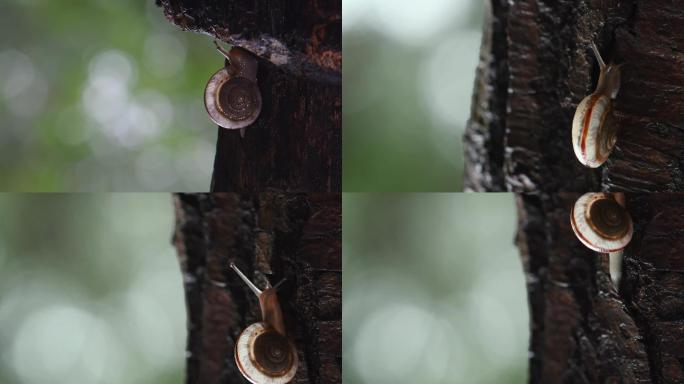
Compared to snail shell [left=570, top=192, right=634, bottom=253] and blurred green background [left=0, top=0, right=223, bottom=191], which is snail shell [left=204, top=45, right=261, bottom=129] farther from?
snail shell [left=570, top=192, right=634, bottom=253]

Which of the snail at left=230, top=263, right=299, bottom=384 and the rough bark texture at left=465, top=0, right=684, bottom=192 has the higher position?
the rough bark texture at left=465, top=0, right=684, bottom=192

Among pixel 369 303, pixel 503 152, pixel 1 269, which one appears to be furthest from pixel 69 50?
pixel 503 152

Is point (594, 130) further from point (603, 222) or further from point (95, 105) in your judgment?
point (95, 105)

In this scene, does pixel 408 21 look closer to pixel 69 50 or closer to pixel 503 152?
pixel 503 152

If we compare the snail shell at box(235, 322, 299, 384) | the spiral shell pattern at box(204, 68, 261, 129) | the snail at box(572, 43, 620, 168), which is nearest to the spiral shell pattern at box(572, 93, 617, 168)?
the snail at box(572, 43, 620, 168)

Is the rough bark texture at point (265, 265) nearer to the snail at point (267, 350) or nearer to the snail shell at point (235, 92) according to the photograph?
the snail at point (267, 350)
